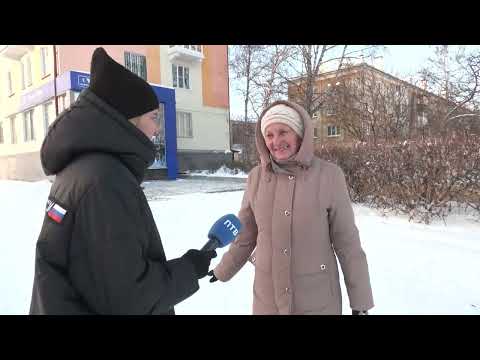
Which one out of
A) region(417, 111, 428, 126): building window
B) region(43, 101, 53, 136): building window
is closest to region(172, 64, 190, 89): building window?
region(43, 101, 53, 136): building window

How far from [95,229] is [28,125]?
745 inches

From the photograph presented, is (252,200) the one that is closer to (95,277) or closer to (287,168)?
(287,168)

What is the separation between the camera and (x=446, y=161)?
19.6 feet

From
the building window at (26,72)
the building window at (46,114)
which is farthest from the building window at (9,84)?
the building window at (46,114)

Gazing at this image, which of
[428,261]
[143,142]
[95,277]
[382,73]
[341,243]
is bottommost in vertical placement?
[428,261]

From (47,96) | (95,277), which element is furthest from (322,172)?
(47,96)

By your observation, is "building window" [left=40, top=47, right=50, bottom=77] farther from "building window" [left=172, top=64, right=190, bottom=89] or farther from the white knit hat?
the white knit hat

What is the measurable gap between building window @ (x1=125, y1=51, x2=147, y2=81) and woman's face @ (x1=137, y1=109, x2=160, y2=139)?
56.1ft

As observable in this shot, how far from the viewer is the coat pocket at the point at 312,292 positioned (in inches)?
70.9

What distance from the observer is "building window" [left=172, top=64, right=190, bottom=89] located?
768 inches

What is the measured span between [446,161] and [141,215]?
246 inches

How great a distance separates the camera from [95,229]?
990 mm

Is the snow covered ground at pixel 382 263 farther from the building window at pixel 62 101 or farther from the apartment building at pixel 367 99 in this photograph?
the apartment building at pixel 367 99

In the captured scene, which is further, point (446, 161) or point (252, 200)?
point (446, 161)
